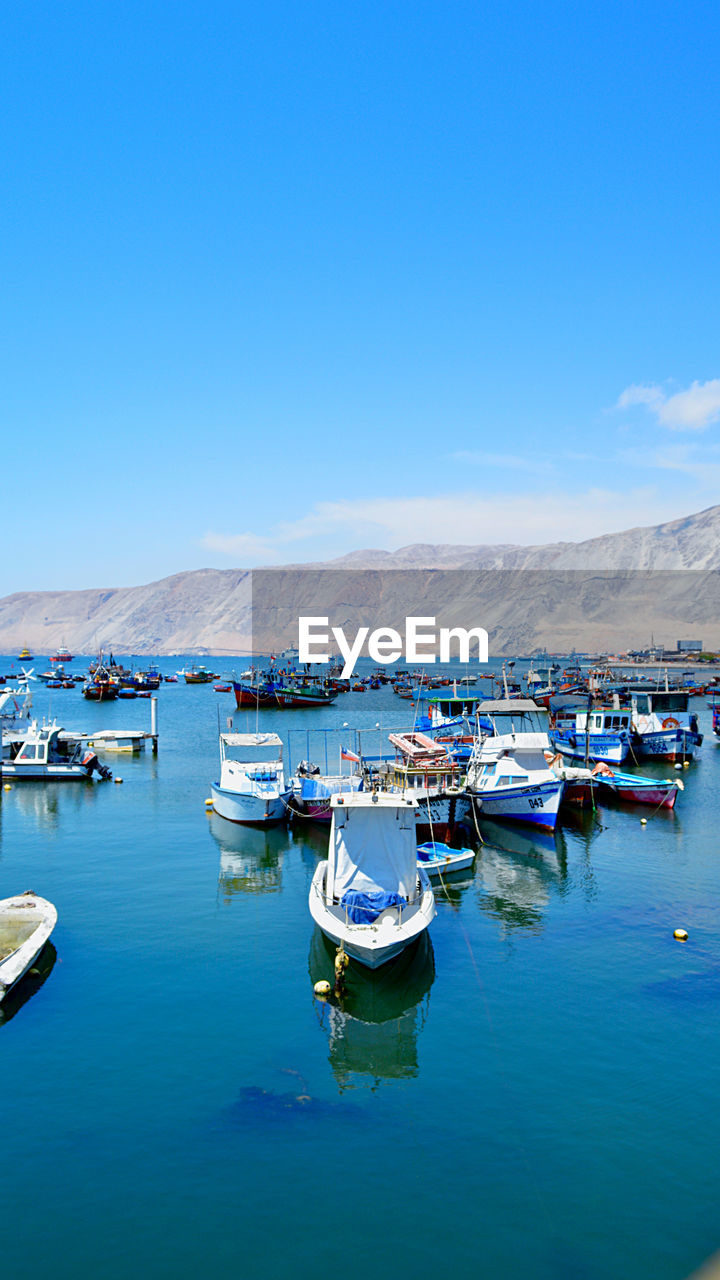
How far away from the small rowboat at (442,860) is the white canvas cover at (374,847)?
5.86m

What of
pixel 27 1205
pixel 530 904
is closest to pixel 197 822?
pixel 530 904

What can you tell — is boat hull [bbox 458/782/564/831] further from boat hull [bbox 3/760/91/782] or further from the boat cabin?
boat hull [bbox 3/760/91/782]

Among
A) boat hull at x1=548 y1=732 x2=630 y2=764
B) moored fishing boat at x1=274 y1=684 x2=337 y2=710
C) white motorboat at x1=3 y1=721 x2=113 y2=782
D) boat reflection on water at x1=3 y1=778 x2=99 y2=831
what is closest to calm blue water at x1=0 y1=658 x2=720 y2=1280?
boat reflection on water at x1=3 y1=778 x2=99 y2=831

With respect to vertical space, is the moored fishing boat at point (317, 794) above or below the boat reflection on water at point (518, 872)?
above

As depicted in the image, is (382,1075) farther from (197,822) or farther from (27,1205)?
(197,822)

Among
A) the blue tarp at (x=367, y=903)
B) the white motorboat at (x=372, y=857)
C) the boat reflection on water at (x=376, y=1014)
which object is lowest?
the boat reflection on water at (x=376, y=1014)

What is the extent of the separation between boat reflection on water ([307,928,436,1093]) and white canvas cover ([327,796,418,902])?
1694 mm

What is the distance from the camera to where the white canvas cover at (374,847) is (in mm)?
21906

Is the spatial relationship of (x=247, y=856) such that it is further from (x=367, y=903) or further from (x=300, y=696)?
(x=300, y=696)

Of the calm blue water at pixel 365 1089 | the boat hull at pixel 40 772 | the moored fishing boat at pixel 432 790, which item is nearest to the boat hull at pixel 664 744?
the moored fishing boat at pixel 432 790

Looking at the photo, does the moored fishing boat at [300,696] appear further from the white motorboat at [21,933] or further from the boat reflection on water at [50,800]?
the white motorboat at [21,933]

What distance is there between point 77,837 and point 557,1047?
23.6m

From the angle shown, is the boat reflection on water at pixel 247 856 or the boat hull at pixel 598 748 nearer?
the boat reflection on water at pixel 247 856

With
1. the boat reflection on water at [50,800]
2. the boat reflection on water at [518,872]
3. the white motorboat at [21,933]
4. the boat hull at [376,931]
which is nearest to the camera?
the white motorboat at [21,933]
